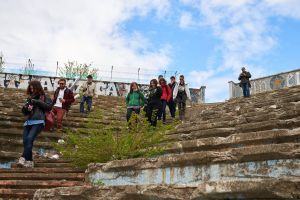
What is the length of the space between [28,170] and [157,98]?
4.12 m

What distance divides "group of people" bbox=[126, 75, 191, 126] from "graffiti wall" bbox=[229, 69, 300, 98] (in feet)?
28.4

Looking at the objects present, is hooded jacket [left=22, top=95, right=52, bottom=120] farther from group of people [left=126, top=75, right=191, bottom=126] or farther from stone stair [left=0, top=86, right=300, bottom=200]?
group of people [left=126, top=75, right=191, bottom=126]

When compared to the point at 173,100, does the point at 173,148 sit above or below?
below

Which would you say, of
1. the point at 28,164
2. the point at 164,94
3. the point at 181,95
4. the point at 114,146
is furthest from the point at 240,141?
the point at 181,95

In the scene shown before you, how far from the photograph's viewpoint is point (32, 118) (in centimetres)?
662

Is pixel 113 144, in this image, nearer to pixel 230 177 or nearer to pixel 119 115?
pixel 230 177

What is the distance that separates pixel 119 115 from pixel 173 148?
639 cm

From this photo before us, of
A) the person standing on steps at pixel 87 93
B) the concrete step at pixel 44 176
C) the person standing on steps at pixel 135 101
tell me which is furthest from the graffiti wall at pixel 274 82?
the concrete step at pixel 44 176

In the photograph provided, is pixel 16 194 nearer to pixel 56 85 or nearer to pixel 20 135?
pixel 20 135

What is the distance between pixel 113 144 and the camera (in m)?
5.82

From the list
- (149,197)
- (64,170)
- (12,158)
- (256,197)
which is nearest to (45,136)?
(12,158)

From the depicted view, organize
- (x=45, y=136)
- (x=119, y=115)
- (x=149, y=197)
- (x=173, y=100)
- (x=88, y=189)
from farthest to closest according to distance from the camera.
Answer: (x=119, y=115) → (x=173, y=100) → (x=45, y=136) → (x=88, y=189) → (x=149, y=197)

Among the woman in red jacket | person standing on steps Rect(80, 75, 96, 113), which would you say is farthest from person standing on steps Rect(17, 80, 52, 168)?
person standing on steps Rect(80, 75, 96, 113)

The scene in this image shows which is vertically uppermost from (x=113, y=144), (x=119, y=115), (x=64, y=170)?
(x=119, y=115)
